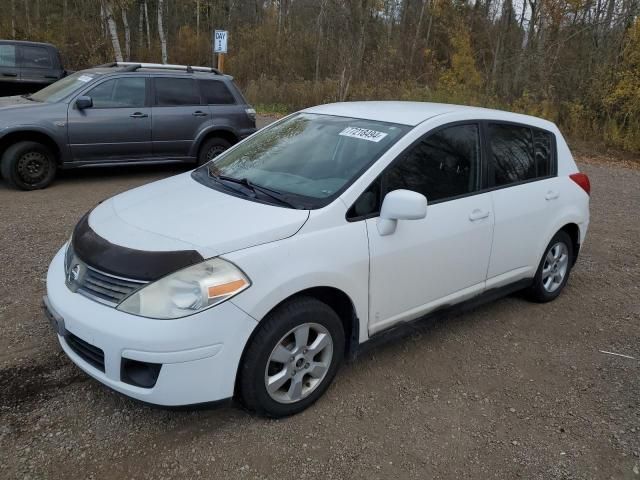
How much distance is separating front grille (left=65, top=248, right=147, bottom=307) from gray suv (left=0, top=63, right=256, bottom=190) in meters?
5.29

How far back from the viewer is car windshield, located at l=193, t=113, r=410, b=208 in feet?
10.7

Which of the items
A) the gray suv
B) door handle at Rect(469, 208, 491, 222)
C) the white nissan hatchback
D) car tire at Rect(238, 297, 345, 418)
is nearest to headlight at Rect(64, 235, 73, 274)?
the white nissan hatchback

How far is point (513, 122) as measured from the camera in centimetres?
426

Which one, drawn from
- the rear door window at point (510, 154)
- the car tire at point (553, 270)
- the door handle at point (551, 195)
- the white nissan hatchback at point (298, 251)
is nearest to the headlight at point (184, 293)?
the white nissan hatchback at point (298, 251)

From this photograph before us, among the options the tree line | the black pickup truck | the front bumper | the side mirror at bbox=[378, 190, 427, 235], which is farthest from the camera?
the tree line

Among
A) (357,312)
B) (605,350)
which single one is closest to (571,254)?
(605,350)

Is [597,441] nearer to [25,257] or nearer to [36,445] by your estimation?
[36,445]

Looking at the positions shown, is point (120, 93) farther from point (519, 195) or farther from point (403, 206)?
point (403, 206)

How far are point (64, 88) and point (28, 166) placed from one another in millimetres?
1314

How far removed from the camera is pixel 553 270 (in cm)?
476

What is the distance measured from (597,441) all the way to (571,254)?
2.22 m

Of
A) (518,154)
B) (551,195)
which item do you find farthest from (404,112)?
(551,195)

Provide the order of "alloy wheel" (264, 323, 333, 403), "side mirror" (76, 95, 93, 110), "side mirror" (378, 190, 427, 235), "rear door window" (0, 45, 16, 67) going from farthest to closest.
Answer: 1. "rear door window" (0, 45, 16, 67)
2. "side mirror" (76, 95, 93, 110)
3. "side mirror" (378, 190, 427, 235)
4. "alloy wheel" (264, 323, 333, 403)

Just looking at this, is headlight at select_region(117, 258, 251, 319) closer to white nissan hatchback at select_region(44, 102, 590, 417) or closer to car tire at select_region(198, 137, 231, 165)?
white nissan hatchback at select_region(44, 102, 590, 417)
